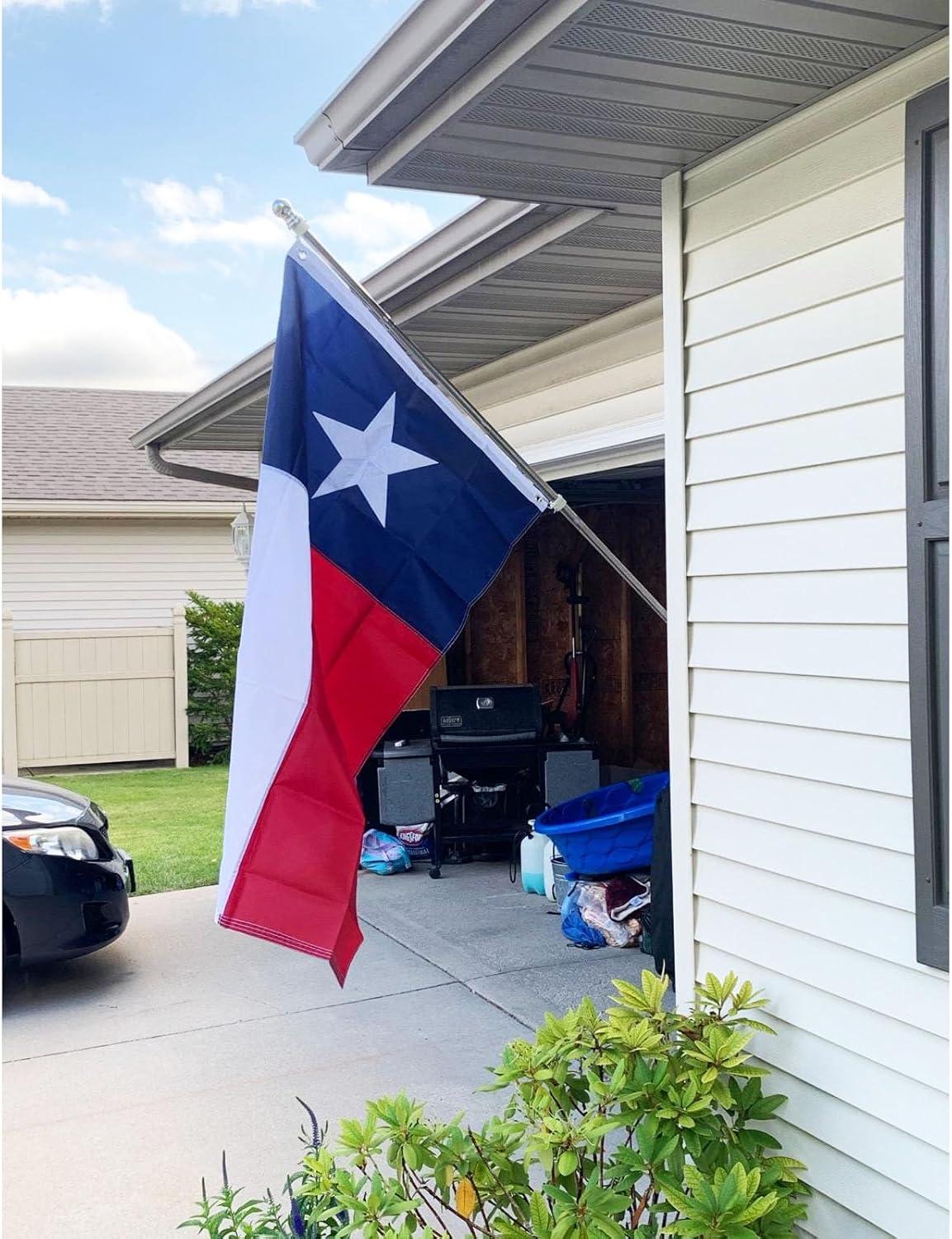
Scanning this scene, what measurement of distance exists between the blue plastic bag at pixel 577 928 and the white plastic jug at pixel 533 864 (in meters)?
0.93

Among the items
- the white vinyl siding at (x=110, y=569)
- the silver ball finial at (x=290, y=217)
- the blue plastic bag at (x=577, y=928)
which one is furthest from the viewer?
the white vinyl siding at (x=110, y=569)

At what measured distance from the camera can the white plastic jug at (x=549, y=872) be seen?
6.98 meters

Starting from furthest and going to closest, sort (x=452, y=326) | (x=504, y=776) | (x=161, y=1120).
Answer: (x=504, y=776), (x=452, y=326), (x=161, y=1120)

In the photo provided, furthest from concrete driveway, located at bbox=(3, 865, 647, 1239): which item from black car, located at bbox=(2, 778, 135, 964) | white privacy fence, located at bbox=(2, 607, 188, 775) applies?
white privacy fence, located at bbox=(2, 607, 188, 775)

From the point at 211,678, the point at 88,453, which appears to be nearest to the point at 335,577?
the point at 211,678

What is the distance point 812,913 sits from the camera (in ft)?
9.20

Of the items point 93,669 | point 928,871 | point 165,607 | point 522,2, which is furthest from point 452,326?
point 165,607

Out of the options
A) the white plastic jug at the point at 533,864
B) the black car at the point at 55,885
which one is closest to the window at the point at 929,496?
the black car at the point at 55,885

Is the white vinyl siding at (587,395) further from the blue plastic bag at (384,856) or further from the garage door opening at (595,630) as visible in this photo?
the garage door opening at (595,630)

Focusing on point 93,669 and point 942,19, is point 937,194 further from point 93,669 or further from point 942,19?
point 93,669

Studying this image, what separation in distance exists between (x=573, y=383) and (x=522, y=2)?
3.50 meters

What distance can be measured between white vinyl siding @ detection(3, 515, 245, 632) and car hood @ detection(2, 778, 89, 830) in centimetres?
1023

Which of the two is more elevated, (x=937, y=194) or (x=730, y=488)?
(x=937, y=194)

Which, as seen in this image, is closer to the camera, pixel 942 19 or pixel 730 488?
pixel 942 19
